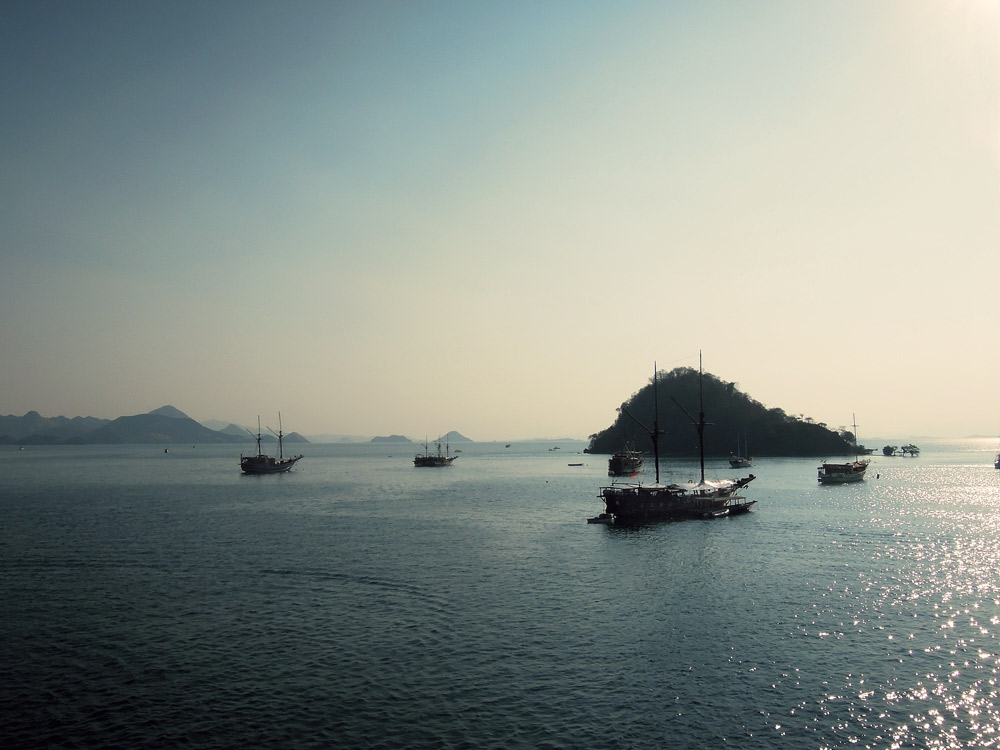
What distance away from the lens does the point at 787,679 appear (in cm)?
3111

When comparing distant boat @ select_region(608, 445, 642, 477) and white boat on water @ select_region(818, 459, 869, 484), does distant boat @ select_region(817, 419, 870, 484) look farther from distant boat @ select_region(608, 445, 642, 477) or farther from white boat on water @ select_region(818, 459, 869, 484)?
distant boat @ select_region(608, 445, 642, 477)

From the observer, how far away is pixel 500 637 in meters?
37.3

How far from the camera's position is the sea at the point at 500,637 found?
1043 inches

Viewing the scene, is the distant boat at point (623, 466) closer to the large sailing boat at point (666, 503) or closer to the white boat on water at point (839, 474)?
the white boat on water at point (839, 474)

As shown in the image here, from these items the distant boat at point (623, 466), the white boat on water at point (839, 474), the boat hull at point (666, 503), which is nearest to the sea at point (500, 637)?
the boat hull at point (666, 503)

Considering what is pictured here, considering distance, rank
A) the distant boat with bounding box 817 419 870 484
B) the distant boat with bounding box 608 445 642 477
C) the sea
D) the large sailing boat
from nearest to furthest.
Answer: the sea < the large sailing boat < the distant boat with bounding box 817 419 870 484 < the distant boat with bounding box 608 445 642 477

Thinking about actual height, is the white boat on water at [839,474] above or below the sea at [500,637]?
below

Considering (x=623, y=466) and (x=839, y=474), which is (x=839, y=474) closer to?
(x=839, y=474)

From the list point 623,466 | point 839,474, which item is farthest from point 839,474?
point 623,466

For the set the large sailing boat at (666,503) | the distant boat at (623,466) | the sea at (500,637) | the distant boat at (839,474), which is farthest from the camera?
the distant boat at (623,466)

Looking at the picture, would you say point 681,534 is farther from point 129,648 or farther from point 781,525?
point 129,648

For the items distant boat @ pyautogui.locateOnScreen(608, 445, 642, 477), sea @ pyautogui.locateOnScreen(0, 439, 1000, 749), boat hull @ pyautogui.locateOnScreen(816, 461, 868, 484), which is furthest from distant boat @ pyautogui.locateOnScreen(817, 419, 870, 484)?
sea @ pyautogui.locateOnScreen(0, 439, 1000, 749)

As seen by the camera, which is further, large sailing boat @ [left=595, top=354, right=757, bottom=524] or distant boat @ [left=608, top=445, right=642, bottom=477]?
distant boat @ [left=608, top=445, right=642, bottom=477]

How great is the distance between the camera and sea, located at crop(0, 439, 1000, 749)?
2650cm
